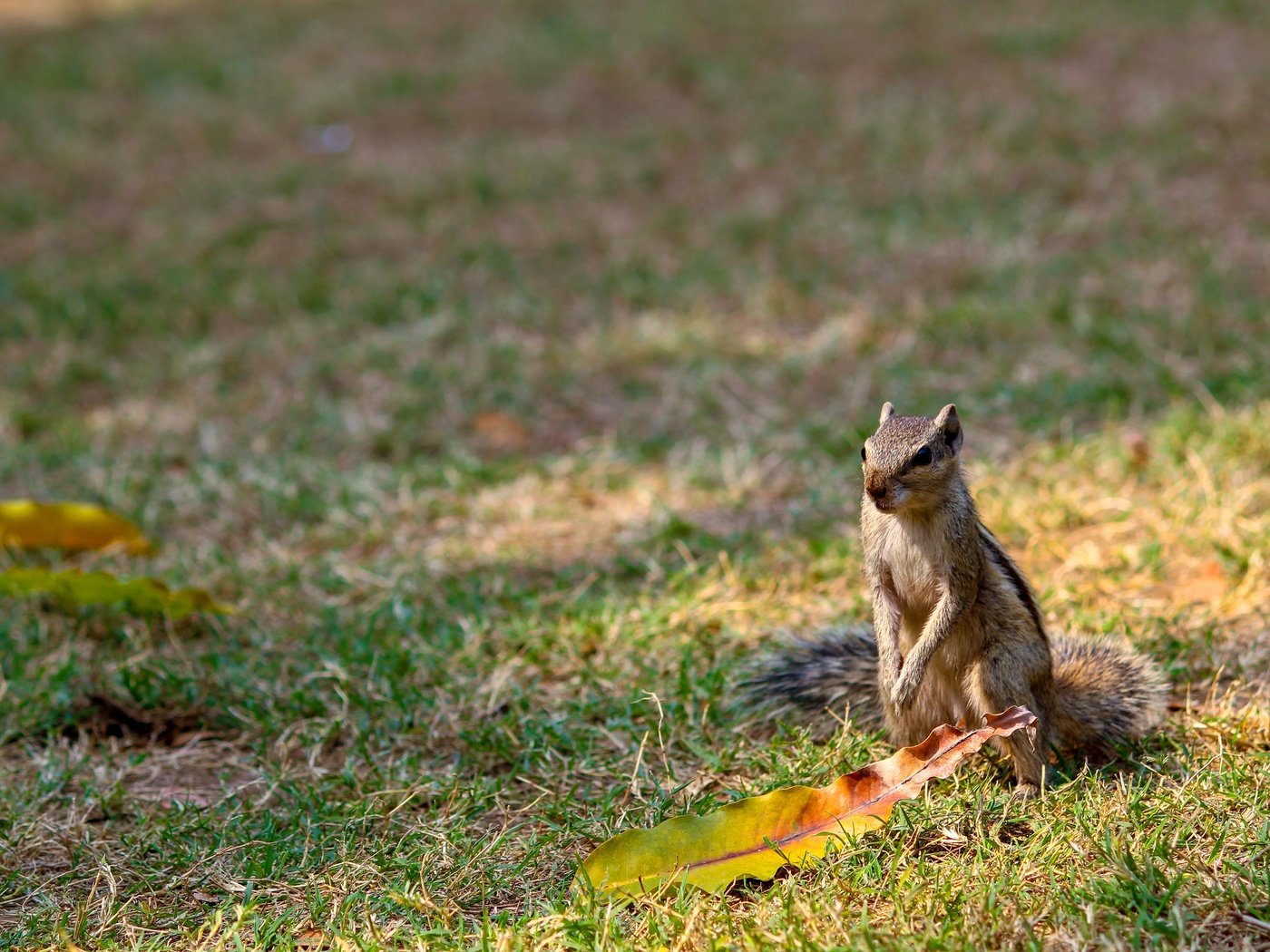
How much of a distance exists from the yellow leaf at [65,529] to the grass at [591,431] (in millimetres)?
127

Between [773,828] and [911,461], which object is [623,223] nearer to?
[911,461]

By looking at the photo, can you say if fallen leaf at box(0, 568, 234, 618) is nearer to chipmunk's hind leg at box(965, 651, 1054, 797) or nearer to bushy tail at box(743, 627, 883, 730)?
bushy tail at box(743, 627, 883, 730)

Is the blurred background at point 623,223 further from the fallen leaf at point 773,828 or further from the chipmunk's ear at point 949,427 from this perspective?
the fallen leaf at point 773,828

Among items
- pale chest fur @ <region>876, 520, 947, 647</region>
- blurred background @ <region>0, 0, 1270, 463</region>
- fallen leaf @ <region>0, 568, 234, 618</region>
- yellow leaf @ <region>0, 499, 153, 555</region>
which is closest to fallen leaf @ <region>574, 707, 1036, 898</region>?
pale chest fur @ <region>876, 520, 947, 647</region>

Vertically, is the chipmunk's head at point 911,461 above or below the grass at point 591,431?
above

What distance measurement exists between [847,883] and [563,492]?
238 cm

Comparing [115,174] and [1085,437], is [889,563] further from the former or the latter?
[115,174]

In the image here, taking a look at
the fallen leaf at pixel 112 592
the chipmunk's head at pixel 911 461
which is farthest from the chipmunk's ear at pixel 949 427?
the fallen leaf at pixel 112 592

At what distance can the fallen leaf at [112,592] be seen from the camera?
368 centimetres

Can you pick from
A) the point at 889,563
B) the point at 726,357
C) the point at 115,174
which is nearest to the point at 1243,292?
the point at 726,357

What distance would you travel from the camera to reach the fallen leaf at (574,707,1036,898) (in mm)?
2486

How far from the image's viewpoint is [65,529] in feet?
13.9

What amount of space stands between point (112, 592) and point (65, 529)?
25.4 inches

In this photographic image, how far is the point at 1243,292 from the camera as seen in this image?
5.74 m
